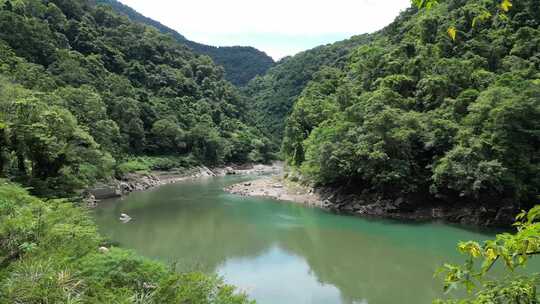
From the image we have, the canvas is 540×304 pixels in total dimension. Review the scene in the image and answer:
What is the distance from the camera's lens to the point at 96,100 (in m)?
39.4

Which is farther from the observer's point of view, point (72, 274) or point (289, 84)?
point (289, 84)

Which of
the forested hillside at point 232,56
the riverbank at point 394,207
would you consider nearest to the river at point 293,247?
the riverbank at point 394,207

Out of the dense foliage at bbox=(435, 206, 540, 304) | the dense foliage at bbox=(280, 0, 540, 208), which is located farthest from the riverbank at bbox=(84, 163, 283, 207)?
the dense foliage at bbox=(435, 206, 540, 304)

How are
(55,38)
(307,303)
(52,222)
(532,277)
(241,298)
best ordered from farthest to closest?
(55,38) → (307,303) → (52,222) → (241,298) → (532,277)

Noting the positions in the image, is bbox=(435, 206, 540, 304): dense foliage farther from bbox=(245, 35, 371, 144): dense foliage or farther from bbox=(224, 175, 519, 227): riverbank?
bbox=(245, 35, 371, 144): dense foliage

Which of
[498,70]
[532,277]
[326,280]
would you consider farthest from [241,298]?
[498,70]

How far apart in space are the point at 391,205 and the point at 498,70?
1654 cm

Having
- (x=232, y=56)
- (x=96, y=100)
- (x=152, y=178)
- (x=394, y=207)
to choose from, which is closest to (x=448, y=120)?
A: (x=394, y=207)

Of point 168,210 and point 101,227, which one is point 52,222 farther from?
point 168,210

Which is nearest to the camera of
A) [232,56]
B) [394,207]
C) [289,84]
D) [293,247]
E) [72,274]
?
[72,274]

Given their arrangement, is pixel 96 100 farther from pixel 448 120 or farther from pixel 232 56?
pixel 232 56

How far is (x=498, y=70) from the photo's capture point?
35875mm

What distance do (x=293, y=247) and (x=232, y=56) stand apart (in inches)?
5800

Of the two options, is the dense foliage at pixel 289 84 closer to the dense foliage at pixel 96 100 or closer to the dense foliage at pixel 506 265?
the dense foliage at pixel 96 100
